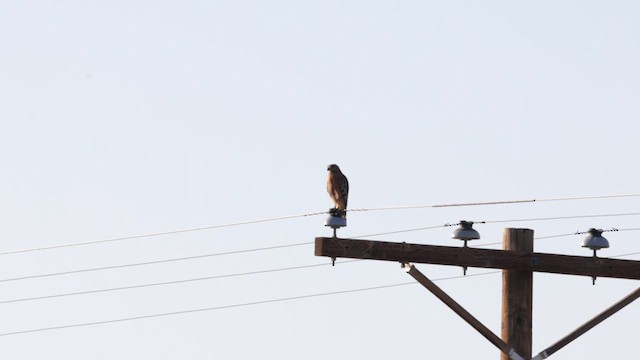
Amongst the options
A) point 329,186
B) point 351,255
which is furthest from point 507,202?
point 329,186

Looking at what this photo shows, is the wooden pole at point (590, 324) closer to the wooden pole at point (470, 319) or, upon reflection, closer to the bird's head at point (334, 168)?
the wooden pole at point (470, 319)

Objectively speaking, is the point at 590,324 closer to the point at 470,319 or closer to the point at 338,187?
the point at 470,319

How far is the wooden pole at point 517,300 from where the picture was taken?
20.5m

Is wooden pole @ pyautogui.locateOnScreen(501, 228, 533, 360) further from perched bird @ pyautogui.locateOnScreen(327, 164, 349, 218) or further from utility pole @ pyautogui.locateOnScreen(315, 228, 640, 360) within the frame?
perched bird @ pyautogui.locateOnScreen(327, 164, 349, 218)

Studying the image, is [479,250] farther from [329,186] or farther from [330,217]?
[329,186]

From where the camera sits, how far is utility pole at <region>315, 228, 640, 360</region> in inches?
800

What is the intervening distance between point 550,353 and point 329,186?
6.95 m

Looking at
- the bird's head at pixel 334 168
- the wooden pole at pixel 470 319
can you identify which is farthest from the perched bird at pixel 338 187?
the wooden pole at pixel 470 319

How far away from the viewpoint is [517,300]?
2059 centimetres

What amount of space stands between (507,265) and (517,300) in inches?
13.9

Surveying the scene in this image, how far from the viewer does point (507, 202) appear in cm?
2109

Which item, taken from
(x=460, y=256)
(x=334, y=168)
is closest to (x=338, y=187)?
(x=334, y=168)

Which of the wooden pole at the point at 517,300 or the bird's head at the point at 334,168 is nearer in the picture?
the wooden pole at the point at 517,300

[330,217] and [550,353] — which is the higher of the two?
[330,217]
